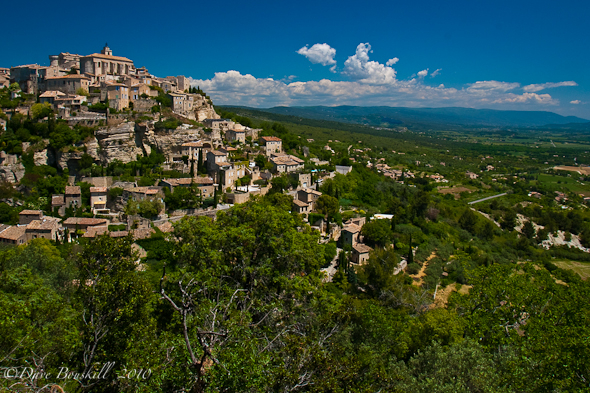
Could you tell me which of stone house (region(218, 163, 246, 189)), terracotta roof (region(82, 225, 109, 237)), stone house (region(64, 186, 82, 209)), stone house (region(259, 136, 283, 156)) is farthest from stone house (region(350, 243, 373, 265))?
stone house (region(64, 186, 82, 209))

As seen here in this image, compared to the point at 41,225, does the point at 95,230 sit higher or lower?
lower

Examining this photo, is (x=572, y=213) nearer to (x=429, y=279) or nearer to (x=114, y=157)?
(x=429, y=279)

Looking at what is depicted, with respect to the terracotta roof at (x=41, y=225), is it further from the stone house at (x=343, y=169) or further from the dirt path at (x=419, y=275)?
the stone house at (x=343, y=169)

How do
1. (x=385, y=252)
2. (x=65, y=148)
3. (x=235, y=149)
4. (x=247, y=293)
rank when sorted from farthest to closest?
(x=235, y=149)
(x=65, y=148)
(x=385, y=252)
(x=247, y=293)

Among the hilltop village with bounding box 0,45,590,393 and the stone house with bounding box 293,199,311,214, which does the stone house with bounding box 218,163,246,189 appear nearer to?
the hilltop village with bounding box 0,45,590,393

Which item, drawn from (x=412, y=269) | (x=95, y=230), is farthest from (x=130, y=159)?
(x=412, y=269)

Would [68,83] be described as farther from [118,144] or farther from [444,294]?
[444,294]

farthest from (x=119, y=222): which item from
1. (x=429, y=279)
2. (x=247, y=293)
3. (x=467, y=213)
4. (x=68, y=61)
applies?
(x=467, y=213)

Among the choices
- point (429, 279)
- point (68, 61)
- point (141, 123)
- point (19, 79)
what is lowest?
point (429, 279)
